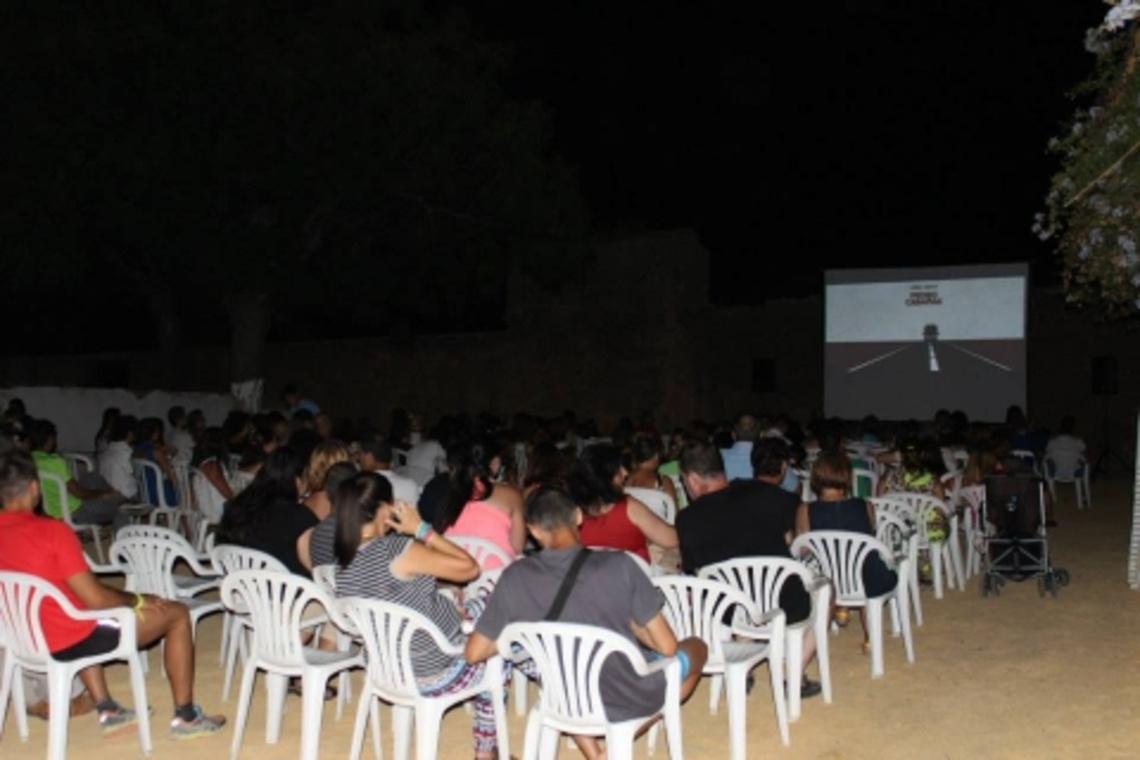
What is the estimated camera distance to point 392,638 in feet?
11.8

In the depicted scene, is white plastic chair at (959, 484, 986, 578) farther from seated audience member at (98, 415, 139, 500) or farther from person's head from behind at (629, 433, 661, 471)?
seated audience member at (98, 415, 139, 500)

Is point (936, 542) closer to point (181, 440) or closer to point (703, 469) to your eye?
point (703, 469)

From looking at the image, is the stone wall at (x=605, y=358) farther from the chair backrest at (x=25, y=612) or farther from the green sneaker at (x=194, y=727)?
the chair backrest at (x=25, y=612)

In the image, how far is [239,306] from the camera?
15609 millimetres

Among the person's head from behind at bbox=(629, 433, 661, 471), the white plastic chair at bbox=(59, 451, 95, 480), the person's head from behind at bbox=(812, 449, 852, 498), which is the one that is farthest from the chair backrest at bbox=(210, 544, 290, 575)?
the white plastic chair at bbox=(59, 451, 95, 480)

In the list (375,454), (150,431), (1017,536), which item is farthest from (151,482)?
(1017,536)

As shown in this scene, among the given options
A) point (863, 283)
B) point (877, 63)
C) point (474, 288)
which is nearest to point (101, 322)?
point (474, 288)

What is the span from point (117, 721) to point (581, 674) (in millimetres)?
2147

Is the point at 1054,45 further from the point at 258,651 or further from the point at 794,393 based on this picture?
the point at 258,651

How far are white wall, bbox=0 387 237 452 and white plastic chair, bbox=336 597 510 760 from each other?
1071cm

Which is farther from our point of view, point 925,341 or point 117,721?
point 925,341

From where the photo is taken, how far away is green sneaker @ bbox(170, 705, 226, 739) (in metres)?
4.35

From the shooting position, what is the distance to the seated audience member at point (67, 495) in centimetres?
707

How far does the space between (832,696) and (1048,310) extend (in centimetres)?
1189
